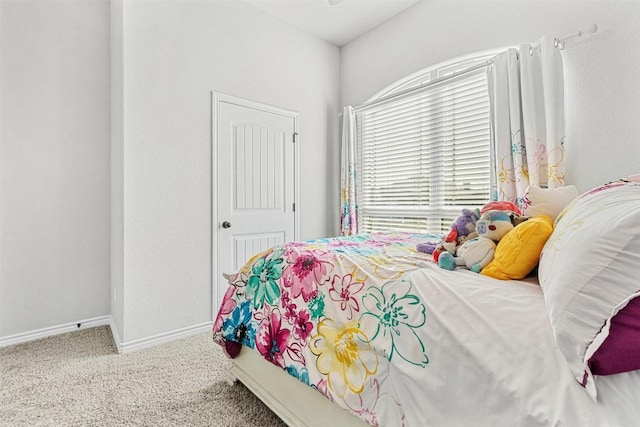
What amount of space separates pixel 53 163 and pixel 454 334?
314 cm

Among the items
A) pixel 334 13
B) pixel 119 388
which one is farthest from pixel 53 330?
pixel 334 13

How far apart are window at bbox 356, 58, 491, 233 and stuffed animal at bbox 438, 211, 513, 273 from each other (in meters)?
1.34

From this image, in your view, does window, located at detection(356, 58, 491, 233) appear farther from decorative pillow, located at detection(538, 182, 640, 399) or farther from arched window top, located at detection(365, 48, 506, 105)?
decorative pillow, located at detection(538, 182, 640, 399)

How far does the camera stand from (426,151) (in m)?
2.92

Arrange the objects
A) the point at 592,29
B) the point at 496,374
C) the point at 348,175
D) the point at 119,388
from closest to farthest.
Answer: the point at 496,374
the point at 119,388
the point at 592,29
the point at 348,175

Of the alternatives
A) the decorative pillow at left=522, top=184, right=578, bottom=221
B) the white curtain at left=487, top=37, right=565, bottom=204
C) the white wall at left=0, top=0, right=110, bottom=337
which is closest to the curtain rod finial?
the white curtain at left=487, top=37, right=565, bottom=204

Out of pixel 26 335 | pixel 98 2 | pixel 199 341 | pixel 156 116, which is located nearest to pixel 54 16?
pixel 98 2

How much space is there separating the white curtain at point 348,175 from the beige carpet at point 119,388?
1807 millimetres

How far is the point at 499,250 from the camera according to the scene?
3.70 ft

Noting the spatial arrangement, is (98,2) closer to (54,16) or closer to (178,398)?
(54,16)

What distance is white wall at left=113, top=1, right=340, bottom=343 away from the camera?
2.27m

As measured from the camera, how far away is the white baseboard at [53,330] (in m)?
2.35

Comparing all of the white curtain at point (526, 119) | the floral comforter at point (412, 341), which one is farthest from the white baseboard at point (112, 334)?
the white curtain at point (526, 119)

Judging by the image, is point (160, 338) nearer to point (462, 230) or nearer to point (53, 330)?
point (53, 330)
